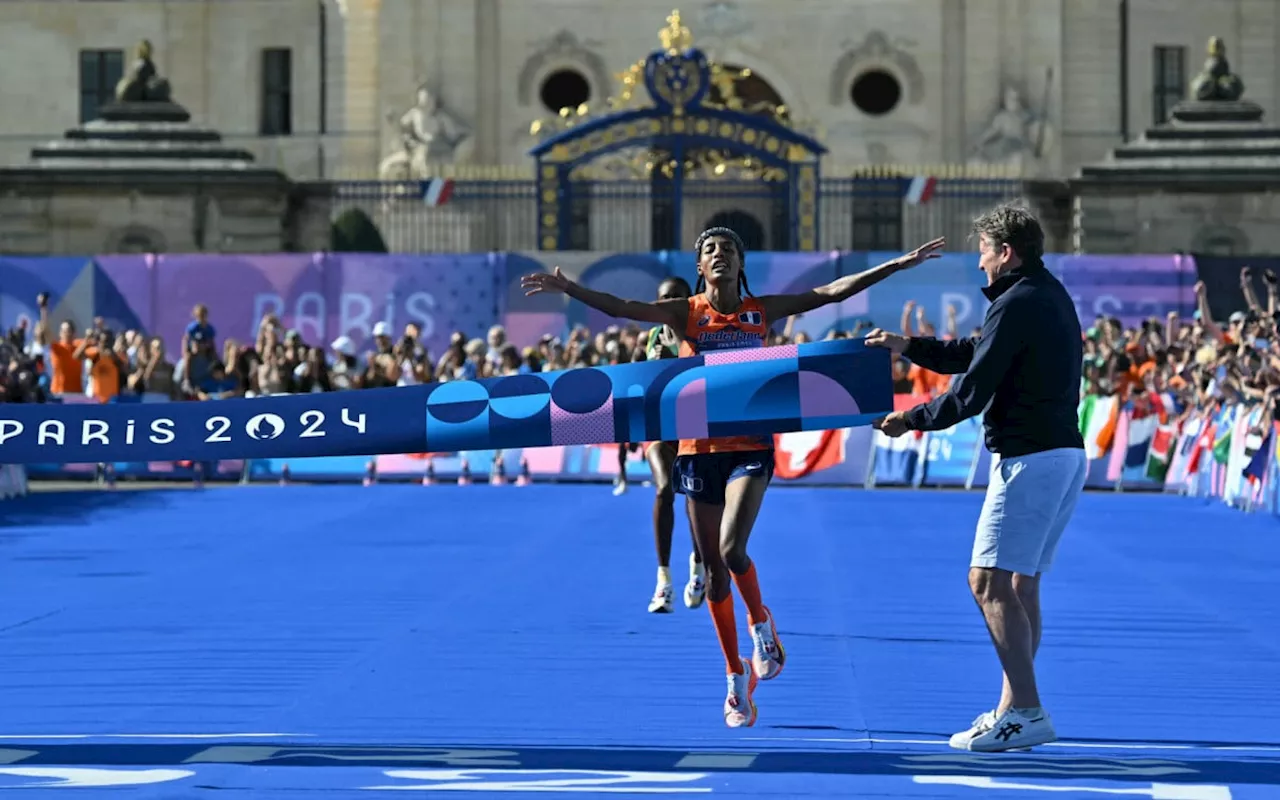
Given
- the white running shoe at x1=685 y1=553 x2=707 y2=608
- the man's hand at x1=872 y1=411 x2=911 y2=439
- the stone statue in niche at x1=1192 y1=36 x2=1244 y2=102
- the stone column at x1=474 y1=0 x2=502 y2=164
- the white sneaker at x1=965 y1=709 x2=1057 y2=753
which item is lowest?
the white sneaker at x1=965 y1=709 x2=1057 y2=753

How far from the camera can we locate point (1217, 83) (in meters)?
38.0

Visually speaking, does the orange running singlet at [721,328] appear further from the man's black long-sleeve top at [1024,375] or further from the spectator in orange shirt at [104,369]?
the spectator in orange shirt at [104,369]

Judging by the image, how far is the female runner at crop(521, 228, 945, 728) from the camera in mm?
9828

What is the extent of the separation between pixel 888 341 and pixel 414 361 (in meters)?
18.9

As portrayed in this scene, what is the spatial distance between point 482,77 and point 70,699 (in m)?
41.7

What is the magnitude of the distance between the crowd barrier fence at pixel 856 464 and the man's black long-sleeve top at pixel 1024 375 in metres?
16.5

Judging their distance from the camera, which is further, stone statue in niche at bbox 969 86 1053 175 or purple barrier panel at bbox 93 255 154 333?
stone statue in niche at bbox 969 86 1053 175

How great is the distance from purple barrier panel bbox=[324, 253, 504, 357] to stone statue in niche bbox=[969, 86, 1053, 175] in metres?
21.5

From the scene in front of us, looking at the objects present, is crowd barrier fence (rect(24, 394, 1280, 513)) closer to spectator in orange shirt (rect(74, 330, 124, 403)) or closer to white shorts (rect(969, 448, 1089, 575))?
spectator in orange shirt (rect(74, 330, 124, 403))

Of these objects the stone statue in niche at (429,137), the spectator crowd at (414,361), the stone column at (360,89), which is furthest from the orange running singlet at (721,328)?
the stone column at (360,89)

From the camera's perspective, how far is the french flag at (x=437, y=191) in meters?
34.9

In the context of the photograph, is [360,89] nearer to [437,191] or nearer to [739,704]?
[437,191]

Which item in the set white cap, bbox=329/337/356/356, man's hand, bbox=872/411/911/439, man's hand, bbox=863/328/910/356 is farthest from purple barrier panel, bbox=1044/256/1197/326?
man's hand, bbox=872/411/911/439

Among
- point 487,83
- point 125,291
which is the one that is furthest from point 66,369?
point 487,83
